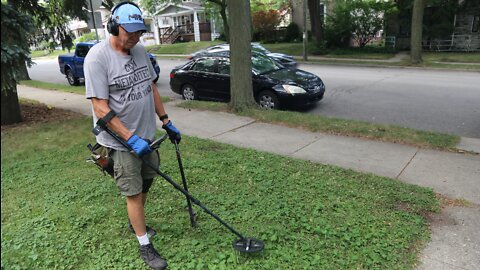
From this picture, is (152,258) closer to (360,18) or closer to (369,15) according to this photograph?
(360,18)

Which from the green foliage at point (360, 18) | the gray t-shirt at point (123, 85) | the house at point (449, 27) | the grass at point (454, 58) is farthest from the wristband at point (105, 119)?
the house at point (449, 27)

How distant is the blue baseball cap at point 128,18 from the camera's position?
2.73m

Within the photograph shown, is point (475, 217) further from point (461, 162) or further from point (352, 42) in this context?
point (352, 42)

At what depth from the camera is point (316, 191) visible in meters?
4.52

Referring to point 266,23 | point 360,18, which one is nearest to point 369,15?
point 360,18

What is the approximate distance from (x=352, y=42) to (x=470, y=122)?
19977mm

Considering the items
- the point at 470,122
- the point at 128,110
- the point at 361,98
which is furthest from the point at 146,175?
the point at 361,98

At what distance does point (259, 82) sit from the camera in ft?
31.5

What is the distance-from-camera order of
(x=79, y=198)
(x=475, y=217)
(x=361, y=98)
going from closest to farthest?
(x=475, y=217) → (x=79, y=198) → (x=361, y=98)

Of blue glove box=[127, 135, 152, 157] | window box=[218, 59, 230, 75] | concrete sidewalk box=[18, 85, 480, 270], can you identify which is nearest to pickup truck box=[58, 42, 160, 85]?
window box=[218, 59, 230, 75]

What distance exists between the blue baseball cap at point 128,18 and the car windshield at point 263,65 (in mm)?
7245

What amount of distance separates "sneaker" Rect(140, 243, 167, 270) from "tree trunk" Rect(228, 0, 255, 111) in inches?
231

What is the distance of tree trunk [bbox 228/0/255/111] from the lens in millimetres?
8367

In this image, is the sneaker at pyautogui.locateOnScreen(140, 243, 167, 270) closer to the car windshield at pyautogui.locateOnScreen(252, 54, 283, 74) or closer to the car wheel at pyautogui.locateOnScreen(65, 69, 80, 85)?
the car windshield at pyautogui.locateOnScreen(252, 54, 283, 74)
